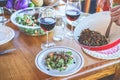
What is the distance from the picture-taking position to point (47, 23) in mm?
1033

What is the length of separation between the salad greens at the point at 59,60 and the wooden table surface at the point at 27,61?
0.17ft

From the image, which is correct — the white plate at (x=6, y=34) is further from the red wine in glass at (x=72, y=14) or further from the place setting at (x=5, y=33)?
the red wine in glass at (x=72, y=14)

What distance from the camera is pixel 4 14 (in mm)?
1429

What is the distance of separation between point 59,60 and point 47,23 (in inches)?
Result: 8.7

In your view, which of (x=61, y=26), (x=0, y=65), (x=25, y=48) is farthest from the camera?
(x=61, y=26)

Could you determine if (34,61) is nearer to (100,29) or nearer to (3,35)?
(3,35)

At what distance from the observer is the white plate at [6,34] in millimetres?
1082

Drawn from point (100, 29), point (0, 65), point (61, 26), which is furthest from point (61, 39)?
point (0, 65)

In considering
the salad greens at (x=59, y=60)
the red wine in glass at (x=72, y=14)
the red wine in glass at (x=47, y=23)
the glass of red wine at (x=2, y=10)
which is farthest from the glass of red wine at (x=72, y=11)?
the glass of red wine at (x=2, y=10)

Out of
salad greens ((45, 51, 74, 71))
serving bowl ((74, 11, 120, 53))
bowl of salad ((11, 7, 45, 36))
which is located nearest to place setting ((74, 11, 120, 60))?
serving bowl ((74, 11, 120, 53))

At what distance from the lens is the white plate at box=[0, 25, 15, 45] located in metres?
1.08

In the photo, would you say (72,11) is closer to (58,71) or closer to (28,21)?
(28,21)

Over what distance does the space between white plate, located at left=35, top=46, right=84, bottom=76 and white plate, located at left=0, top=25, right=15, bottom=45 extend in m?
0.22

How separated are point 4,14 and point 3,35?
0.33 m
